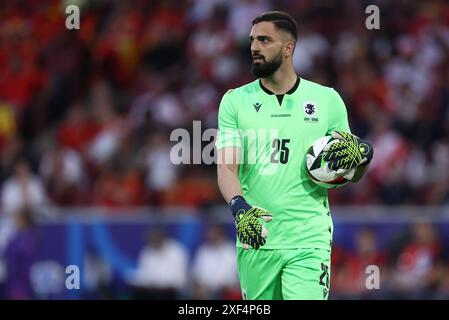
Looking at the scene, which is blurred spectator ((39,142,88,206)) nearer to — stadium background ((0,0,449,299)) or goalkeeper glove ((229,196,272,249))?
stadium background ((0,0,449,299))

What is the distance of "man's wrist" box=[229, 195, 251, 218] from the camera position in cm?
796

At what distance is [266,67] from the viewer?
8461 mm

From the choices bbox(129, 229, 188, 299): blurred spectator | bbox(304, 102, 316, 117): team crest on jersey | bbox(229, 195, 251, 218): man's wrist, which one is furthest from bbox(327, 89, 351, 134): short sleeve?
bbox(129, 229, 188, 299): blurred spectator

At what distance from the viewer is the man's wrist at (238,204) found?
7.96 m

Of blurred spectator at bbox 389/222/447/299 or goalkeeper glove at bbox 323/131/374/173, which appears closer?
goalkeeper glove at bbox 323/131/374/173

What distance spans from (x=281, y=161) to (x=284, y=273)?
85cm

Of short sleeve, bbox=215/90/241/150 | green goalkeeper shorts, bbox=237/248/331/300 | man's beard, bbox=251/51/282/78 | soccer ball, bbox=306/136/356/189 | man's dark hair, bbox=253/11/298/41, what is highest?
man's dark hair, bbox=253/11/298/41

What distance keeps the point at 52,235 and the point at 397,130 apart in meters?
5.03

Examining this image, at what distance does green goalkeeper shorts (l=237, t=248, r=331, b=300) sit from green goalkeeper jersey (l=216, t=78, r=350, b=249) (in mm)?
76

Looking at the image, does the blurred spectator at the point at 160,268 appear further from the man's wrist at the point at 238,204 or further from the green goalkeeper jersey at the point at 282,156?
the man's wrist at the point at 238,204

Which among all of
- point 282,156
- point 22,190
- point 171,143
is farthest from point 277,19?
point 22,190

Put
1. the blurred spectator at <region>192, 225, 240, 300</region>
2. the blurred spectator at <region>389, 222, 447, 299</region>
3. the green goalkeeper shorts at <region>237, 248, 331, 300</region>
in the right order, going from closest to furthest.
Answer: the green goalkeeper shorts at <region>237, 248, 331, 300</region>, the blurred spectator at <region>389, 222, 447, 299</region>, the blurred spectator at <region>192, 225, 240, 300</region>

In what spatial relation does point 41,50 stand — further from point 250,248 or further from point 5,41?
point 250,248
